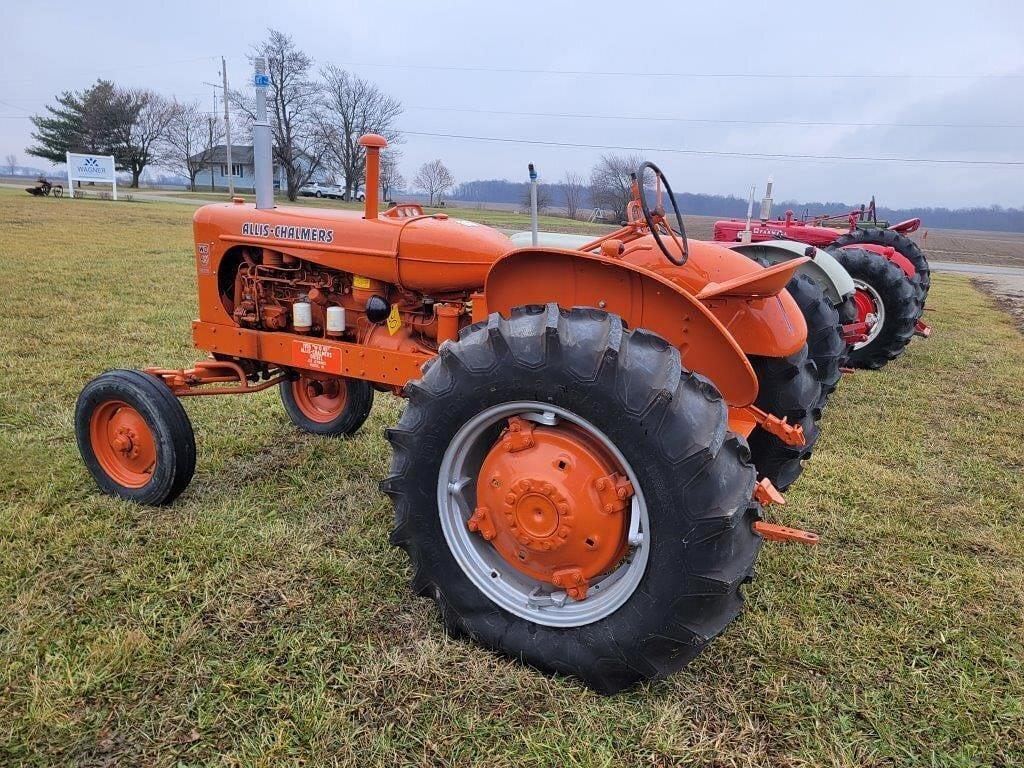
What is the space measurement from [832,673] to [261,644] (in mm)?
1904

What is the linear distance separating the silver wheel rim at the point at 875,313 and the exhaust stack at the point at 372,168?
210 inches

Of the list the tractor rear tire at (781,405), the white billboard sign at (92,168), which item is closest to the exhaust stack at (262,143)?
the tractor rear tire at (781,405)

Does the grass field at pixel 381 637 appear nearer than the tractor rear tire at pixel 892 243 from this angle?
Yes

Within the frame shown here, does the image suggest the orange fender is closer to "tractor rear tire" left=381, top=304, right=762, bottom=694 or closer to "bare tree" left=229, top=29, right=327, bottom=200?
"tractor rear tire" left=381, top=304, right=762, bottom=694

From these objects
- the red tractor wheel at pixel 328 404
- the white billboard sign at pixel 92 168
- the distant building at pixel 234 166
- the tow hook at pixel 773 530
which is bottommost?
the red tractor wheel at pixel 328 404

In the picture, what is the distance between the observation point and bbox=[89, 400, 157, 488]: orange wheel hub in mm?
3086

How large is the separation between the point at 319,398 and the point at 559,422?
2451mm

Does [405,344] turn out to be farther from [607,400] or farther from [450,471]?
[607,400]

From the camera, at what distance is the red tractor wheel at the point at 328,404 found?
3.93m

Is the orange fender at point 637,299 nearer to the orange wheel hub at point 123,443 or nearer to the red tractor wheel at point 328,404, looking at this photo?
the red tractor wheel at point 328,404

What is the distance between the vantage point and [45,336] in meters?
5.80

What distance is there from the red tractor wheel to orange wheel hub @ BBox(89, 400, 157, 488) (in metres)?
1.00

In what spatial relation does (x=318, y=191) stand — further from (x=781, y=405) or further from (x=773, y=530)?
(x=773, y=530)

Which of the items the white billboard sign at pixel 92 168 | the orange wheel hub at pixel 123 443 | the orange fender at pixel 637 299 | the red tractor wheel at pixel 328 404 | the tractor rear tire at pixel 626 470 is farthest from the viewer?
the white billboard sign at pixel 92 168
